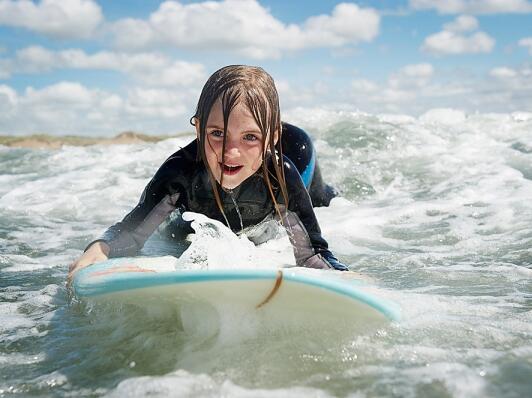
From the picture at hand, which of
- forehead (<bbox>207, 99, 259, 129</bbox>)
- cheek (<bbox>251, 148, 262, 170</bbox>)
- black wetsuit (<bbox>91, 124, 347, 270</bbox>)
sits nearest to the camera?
forehead (<bbox>207, 99, 259, 129</bbox>)

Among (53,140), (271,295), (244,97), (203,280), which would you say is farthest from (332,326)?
(53,140)

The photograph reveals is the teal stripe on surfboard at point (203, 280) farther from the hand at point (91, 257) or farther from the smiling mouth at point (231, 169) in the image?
the smiling mouth at point (231, 169)

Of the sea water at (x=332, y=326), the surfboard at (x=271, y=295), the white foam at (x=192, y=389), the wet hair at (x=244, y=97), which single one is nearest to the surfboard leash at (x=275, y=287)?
the surfboard at (x=271, y=295)

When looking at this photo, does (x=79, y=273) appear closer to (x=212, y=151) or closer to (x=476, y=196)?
(x=212, y=151)

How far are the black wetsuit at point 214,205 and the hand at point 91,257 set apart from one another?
5.3 inches

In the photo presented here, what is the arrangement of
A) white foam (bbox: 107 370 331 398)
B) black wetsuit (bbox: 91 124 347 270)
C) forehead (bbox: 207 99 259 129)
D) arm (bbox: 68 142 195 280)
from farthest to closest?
black wetsuit (bbox: 91 124 347 270) < arm (bbox: 68 142 195 280) < forehead (bbox: 207 99 259 129) < white foam (bbox: 107 370 331 398)

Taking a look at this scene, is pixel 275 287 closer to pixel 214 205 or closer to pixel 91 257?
pixel 91 257

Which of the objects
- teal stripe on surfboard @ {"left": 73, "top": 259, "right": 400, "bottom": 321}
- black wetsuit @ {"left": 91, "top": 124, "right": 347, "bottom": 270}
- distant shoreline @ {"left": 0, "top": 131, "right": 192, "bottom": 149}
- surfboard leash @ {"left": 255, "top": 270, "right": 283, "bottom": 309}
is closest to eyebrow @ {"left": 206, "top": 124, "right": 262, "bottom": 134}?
black wetsuit @ {"left": 91, "top": 124, "right": 347, "bottom": 270}

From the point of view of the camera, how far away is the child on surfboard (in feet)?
8.18

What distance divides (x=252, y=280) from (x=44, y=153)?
11271 mm

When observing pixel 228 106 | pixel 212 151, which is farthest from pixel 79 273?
pixel 228 106

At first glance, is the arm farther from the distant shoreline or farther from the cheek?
the distant shoreline

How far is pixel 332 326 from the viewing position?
187 centimetres

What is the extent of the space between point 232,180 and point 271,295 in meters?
1.04
